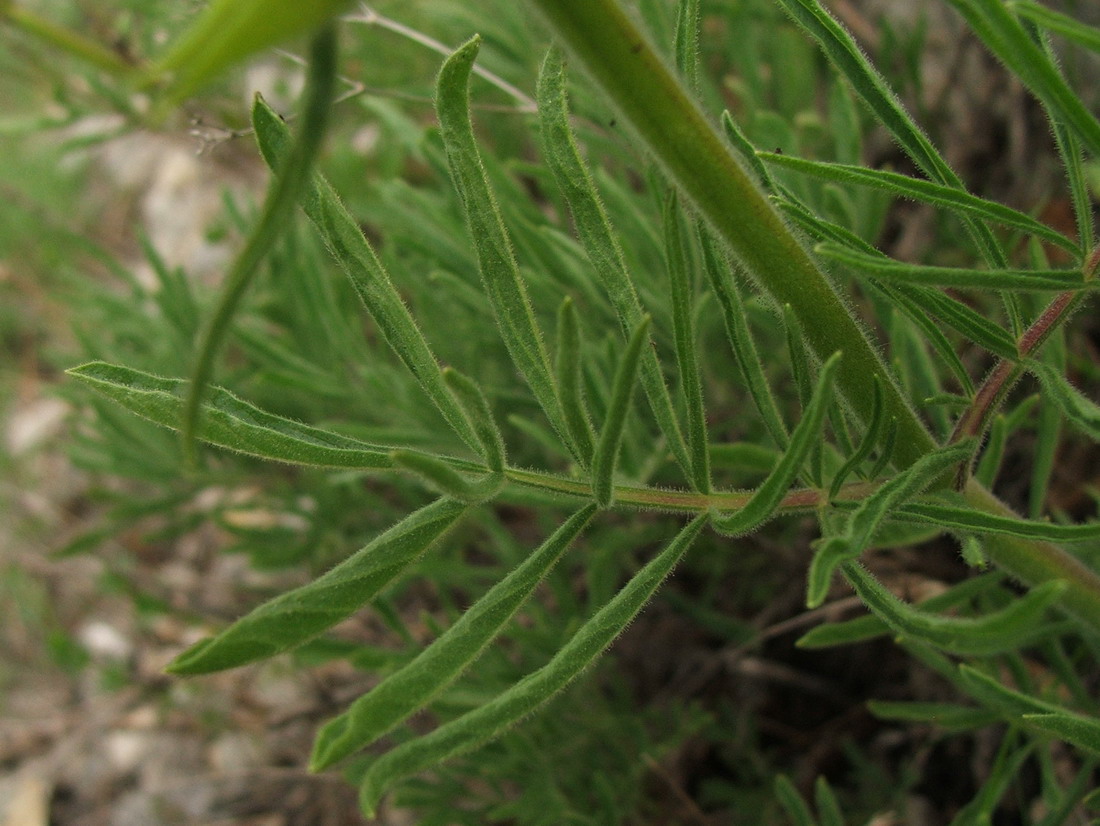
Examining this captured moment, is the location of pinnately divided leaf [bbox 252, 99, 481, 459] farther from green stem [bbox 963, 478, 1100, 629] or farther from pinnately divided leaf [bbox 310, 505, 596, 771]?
green stem [bbox 963, 478, 1100, 629]

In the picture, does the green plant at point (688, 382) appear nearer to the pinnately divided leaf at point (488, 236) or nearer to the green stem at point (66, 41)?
the pinnately divided leaf at point (488, 236)

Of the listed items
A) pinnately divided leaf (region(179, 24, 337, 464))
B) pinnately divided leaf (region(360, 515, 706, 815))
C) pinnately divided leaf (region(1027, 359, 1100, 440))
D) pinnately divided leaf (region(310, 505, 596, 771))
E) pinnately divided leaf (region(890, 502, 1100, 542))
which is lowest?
pinnately divided leaf (region(890, 502, 1100, 542))

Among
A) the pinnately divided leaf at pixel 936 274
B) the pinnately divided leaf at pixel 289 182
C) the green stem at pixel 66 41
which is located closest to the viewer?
the pinnately divided leaf at pixel 289 182

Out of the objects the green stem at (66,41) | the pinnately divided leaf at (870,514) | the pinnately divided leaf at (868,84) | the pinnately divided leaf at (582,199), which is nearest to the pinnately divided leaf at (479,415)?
the pinnately divided leaf at (582,199)

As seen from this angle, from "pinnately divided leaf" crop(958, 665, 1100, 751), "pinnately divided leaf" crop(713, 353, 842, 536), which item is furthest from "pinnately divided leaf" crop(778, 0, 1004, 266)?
"pinnately divided leaf" crop(958, 665, 1100, 751)

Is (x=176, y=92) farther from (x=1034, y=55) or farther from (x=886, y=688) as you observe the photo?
(x=886, y=688)

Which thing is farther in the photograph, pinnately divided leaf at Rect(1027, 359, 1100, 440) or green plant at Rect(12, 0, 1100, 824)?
pinnately divided leaf at Rect(1027, 359, 1100, 440)
